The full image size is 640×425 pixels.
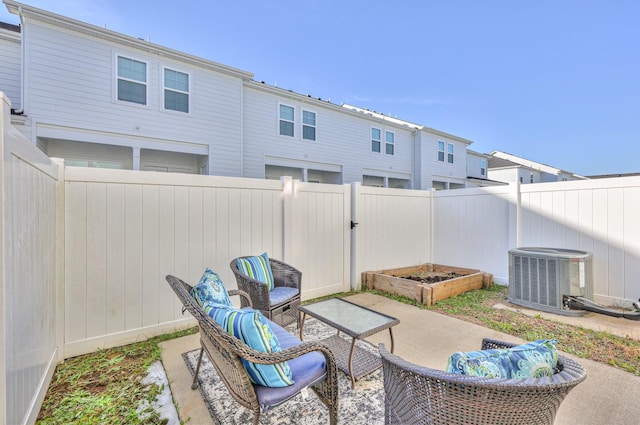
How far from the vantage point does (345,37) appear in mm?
8961

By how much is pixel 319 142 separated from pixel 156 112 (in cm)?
553

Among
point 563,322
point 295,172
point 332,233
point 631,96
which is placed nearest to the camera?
point 563,322

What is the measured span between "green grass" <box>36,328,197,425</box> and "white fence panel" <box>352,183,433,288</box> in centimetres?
371

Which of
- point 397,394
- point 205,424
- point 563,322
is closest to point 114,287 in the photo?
point 205,424

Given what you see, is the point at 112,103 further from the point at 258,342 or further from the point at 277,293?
the point at 258,342

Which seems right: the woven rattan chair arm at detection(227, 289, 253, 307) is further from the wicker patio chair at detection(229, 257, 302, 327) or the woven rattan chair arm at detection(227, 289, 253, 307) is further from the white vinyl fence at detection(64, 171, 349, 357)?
the white vinyl fence at detection(64, 171, 349, 357)

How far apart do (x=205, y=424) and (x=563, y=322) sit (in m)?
4.63

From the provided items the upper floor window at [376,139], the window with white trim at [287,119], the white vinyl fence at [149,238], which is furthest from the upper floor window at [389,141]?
the white vinyl fence at [149,238]

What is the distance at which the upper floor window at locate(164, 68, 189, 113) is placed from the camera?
7686 mm

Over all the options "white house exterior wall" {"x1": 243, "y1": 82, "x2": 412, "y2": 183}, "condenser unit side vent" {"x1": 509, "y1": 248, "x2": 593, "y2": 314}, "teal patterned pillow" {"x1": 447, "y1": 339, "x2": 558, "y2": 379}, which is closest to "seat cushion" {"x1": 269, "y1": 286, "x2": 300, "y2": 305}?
"teal patterned pillow" {"x1": 447, "y1": 339, "x2": 558, "y2": 379}

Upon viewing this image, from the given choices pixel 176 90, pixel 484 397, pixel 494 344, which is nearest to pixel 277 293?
pixel 494 344

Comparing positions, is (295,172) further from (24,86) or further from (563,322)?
(563,322)

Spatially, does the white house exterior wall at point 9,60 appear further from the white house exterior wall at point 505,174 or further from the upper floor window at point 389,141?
the white house exterior wall at point 505,174

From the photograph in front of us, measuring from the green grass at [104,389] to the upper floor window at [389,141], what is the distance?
Answer: 1185 centimetres
